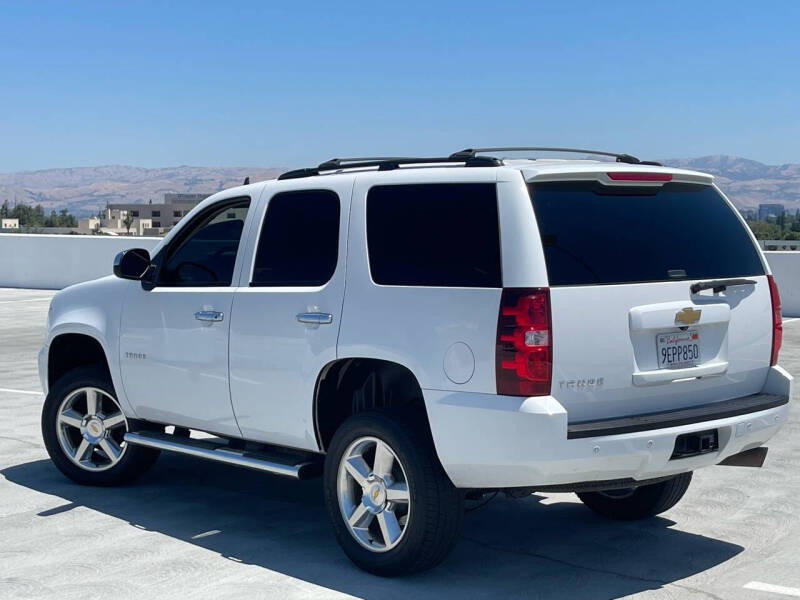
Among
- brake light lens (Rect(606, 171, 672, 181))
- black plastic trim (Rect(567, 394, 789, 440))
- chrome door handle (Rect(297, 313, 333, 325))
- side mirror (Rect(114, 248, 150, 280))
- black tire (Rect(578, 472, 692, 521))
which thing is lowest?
black tire (Rect(578, 472, 692, 521))

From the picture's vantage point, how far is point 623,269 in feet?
18.0

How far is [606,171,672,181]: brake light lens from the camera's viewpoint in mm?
5637

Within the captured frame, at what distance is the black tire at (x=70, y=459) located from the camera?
297 inches

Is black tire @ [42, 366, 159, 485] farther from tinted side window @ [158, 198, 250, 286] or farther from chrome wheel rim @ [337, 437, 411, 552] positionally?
chrome wheel rim @ [337, 437, 411, 552]

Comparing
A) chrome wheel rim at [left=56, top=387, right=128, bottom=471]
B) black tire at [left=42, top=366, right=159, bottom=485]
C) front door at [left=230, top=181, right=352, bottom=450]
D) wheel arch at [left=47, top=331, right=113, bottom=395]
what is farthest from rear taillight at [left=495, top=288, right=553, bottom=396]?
wheel arch at [left=47, top=331, right=113, bottom=395]

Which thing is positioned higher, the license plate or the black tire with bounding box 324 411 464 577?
the license plate

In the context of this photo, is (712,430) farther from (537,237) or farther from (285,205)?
(285,205)

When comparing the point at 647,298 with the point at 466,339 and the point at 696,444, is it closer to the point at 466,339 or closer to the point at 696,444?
A: the point at 696,444

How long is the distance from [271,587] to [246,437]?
3.89ft

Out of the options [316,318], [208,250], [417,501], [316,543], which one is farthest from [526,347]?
[208,250]

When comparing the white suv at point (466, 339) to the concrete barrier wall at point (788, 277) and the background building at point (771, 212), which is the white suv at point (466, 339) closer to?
the concrete barrier wall at point (788, 277)

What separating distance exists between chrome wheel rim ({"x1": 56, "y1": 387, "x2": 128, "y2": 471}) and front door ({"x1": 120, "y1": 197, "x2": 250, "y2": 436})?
1.36 ft

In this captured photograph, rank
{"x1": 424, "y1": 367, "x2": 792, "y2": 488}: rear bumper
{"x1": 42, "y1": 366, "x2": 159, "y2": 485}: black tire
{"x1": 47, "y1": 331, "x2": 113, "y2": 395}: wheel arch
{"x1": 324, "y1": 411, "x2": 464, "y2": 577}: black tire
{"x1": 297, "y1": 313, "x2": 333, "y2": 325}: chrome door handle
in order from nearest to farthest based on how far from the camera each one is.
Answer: {"x1": 424, "y1": 367, "x2": 792, "y2": 488}: rear bumper
{"x1": 324, "y1": 411, "x2": 464, "y2": 577}: black tire
{"x1": 297, "y1": 313, "x2": 333, "y2": 325}: chrome door handle
{"x1": 42, "y1": 366, "x2": 159, "y2": 485}: black tire
{"x1": 47, "y1": 331, "x2": 113, "y2": 395}: wheel arch

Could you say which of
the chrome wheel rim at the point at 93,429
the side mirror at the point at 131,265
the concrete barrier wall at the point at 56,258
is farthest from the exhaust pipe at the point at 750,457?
the concrete barrier wall at the point at 56,258
